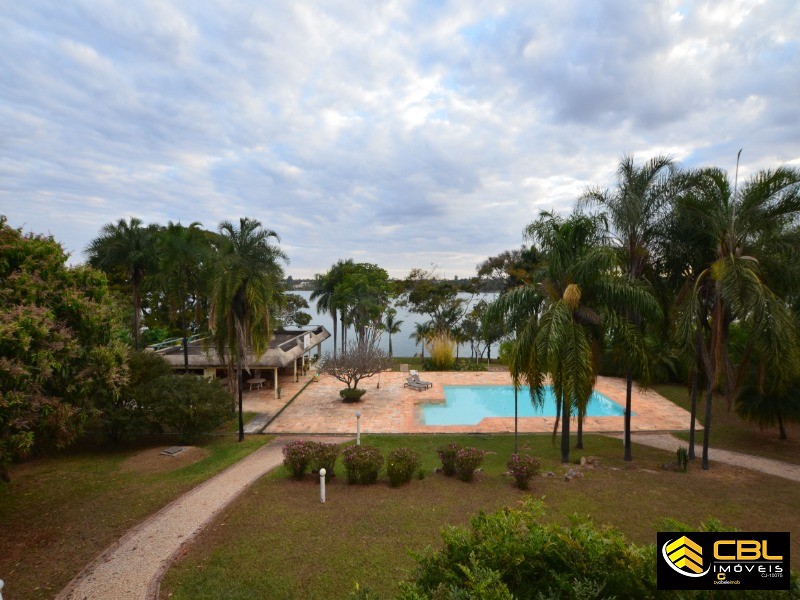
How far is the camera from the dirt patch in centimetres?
1091

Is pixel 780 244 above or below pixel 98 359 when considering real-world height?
above

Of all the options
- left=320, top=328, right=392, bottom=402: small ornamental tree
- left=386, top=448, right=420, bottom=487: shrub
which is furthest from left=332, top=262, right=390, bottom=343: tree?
left=386, top=448, right=420, bottom=487: shrub

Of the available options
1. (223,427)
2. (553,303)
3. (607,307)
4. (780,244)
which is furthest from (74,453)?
(780,244)

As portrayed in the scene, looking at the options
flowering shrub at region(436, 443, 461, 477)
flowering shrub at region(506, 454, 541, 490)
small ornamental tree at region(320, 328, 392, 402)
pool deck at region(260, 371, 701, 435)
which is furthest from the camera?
small ornamental tree at region(320, 328, 392, 402)

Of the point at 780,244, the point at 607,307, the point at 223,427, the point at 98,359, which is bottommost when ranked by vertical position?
the point at 223,427

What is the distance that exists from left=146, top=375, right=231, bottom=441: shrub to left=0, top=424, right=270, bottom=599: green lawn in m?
0.80

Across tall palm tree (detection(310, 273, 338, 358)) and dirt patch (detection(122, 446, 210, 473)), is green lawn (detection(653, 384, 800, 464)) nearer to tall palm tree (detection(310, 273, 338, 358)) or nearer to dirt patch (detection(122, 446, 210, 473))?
dirt patch (detection(122, 446, 210, 473))

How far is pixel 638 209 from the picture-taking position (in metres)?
10.3

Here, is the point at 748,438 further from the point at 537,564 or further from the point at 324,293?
the point at 324,293

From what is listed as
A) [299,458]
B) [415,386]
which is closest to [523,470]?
[299,458]

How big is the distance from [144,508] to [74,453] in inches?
227

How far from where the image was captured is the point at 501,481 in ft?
31.3

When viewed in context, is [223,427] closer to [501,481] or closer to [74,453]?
[74,453]

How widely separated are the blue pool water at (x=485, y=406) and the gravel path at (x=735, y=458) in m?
3.19
